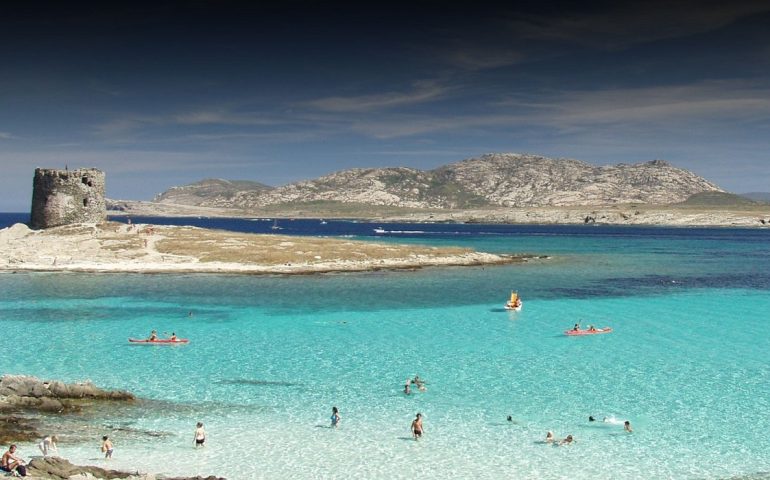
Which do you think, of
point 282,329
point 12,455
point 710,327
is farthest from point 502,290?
point 12,455

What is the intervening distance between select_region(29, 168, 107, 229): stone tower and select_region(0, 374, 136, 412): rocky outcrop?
64.7m

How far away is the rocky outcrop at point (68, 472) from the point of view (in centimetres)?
2084

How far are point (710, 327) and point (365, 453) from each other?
117ft

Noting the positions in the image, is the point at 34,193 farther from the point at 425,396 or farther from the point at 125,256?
the point at 425,396

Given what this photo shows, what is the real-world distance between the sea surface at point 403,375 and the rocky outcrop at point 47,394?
1.63 meters

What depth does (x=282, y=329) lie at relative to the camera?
4772 centimetres

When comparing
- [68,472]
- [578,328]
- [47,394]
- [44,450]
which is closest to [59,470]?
[68,472]

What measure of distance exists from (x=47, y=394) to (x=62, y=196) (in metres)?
66.8

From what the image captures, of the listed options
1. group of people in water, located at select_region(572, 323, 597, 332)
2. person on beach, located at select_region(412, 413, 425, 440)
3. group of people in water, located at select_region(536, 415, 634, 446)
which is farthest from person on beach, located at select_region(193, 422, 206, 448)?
group of people in water, located at select_region(572, 323, 597, 332)

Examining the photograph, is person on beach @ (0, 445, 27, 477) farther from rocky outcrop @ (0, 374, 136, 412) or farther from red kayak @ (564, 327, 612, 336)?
red kayak @ (564, 327, 612, 336)

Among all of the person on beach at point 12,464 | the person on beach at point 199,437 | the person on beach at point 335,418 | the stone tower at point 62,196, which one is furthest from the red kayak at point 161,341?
the stone tower at point 62,196

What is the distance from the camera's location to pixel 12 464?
2144cm

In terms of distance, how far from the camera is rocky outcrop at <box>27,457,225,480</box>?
2084cm

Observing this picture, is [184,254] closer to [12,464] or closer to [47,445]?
[47,445]
